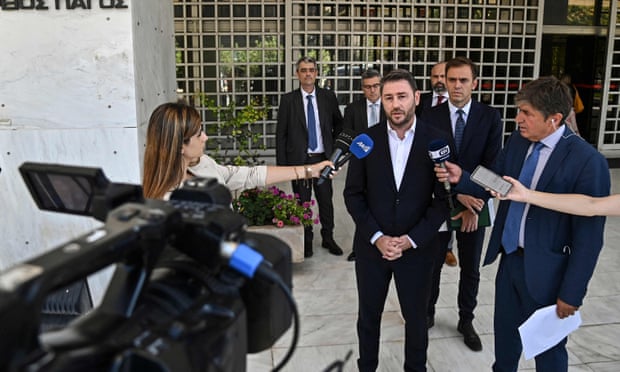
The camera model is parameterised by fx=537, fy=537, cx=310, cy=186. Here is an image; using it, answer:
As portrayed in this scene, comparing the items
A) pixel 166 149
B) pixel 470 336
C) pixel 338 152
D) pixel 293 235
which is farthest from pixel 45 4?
pixel 470 336

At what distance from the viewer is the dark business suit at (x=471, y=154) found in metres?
3.11

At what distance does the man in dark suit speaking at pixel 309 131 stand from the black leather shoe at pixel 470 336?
5.54 ft

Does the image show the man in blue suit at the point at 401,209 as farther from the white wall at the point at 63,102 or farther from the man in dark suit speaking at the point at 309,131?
the man in dark suit speaking at the point at 309,131

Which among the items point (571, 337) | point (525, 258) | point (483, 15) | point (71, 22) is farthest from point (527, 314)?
point (483, 15)

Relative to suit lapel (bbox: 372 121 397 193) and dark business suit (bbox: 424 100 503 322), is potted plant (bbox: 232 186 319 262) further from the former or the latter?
suit lapel (bbox: 372 121 397 193)

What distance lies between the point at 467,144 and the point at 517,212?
897 mm

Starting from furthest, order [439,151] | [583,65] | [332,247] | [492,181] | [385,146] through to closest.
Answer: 1. [583,65]
2. [332,247]
3. [385,146]
4. [439,151]
5. [492,181]

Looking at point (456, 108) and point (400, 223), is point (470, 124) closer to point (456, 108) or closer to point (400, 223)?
point (456, 108)

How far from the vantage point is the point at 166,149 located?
6.37ft

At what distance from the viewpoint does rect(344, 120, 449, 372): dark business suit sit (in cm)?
247

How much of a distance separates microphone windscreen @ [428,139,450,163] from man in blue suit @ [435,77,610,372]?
6cm

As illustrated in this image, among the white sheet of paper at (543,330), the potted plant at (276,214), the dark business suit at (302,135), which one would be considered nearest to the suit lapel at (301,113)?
the dark business suit at (302,135)

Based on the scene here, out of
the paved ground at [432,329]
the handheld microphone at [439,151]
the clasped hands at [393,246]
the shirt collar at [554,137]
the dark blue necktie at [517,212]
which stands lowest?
the paved ground at [432,329]

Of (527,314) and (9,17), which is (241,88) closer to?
(9,17)
